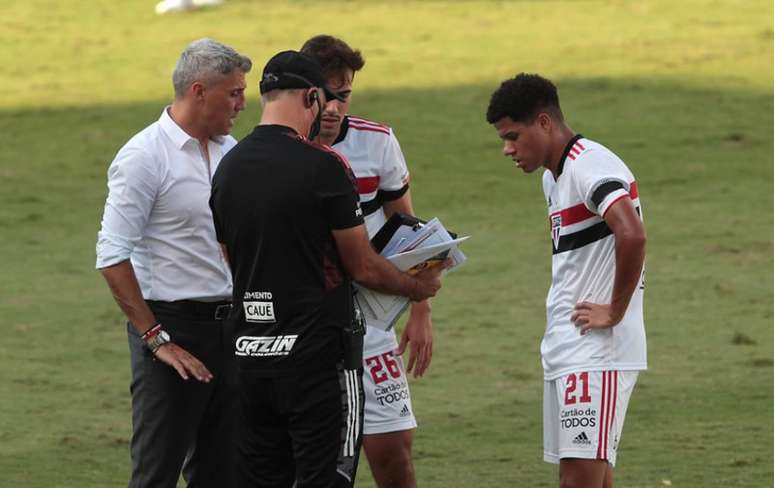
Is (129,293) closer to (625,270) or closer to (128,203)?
(128,203)

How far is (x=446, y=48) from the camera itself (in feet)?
90.5

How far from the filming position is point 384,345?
23.4ft

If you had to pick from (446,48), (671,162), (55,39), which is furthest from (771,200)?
(55,39)

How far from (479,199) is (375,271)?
43.7 ft

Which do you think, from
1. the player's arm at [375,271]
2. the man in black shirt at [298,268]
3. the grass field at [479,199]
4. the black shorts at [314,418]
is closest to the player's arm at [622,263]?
the player's arm at [375,271]

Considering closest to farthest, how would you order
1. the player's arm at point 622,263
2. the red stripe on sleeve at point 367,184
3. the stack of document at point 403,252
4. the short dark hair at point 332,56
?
the stack of document at point 403,252 → the player's arm at point 622,263 → the short dark hair at point 332,56 → the red stripe on sleeve at point 367,184

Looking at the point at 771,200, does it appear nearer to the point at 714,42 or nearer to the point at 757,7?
the point at 714,42

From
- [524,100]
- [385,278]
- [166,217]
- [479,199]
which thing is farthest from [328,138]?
[479,199]

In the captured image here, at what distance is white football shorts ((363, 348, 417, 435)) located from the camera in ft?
23.4

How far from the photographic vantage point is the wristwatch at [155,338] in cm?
621

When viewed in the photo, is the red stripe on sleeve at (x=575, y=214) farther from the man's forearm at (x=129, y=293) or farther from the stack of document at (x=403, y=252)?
the man's forearm at (x=129, y=293)

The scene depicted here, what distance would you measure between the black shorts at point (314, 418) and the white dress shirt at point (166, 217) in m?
0.84

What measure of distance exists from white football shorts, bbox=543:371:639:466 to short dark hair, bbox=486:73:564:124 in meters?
1.05

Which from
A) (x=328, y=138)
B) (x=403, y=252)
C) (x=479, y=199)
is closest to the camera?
(x=403, y=252)
